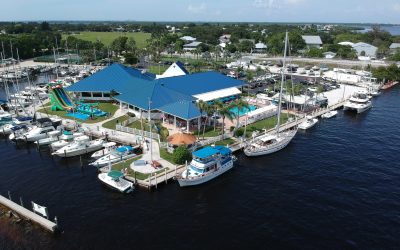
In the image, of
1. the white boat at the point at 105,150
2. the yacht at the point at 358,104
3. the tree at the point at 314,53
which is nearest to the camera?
the white boat at the point at 105,150

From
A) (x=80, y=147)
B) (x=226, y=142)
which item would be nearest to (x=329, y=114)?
(x=226, y=142)

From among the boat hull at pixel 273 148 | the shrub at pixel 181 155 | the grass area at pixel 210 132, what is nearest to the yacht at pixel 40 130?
the grass area at pixel 210 132

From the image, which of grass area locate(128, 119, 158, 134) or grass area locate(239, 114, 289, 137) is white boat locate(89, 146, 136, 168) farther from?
grass area locate(239, 114, 289, 137)

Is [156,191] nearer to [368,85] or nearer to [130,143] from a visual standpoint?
[130,143]

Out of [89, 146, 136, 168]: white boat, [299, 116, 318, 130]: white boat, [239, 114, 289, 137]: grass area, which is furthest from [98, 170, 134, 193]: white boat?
[299, 116, 318, 130]: white boat

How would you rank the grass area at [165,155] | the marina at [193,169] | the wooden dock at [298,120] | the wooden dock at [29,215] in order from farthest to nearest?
the wooden dock at [298,120], the grass area at [165,155], the marina at [193,169], the wooden dock at [29,215]

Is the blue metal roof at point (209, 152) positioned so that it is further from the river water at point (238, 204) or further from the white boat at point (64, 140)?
the white boat at point (64, 140)

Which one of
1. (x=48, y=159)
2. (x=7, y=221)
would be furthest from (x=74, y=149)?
(x=7, y=221)
